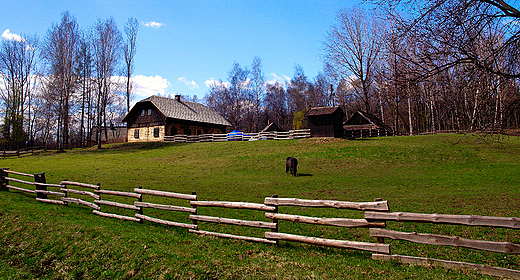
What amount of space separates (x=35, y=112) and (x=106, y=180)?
38.4 metres

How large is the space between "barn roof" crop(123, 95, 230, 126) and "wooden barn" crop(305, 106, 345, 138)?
72.5ft

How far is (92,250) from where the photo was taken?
24.8ft

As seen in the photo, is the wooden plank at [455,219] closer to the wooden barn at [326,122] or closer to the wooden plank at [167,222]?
the wooden plank at [167,222]

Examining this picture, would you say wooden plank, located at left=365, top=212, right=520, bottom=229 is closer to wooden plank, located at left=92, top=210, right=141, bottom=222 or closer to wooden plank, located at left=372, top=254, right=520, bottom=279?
wooden plank, located at left=372, top=254, right=520, bottom=279

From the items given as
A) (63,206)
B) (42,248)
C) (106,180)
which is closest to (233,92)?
(106,180)

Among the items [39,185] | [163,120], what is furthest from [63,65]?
[39,185]

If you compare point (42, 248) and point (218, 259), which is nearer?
point (218, 259)

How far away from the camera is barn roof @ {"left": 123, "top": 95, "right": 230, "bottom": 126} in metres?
45.1

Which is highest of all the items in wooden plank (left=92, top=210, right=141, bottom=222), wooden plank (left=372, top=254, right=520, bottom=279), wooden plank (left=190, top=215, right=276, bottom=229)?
wooden plank (left=190, top=215, right=276, bottom=229)

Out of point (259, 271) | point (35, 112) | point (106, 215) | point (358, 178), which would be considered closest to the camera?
point (259, 271)

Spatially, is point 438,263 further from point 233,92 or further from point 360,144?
point 233,92

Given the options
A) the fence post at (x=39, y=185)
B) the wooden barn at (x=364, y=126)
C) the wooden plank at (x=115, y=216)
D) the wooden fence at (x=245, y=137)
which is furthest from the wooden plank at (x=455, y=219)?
the wooden barn at (x=364, y=126)

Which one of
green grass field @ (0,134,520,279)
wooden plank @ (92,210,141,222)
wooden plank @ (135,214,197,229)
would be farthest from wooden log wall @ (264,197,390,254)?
wooden plank @ (92,210,141,222)

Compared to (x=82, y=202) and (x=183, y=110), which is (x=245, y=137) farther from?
(x=82, y=202)
